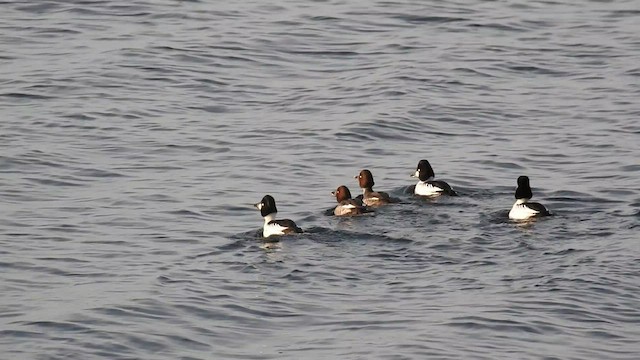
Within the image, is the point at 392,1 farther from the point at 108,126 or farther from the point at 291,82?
the point at 108,126

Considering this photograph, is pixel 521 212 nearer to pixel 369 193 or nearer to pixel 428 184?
pixel 428 184

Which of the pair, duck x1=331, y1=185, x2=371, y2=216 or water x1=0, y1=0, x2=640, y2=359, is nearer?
water x1=0, y1=0, x2=640, y2=359

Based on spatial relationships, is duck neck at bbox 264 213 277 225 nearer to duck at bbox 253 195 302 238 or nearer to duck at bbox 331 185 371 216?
duck at bbox 253 195 302 238

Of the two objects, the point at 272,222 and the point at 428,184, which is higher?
the point at 428,184

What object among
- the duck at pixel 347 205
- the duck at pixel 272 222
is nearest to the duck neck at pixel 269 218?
the duck at pixel 272 222

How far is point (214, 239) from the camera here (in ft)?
61.5

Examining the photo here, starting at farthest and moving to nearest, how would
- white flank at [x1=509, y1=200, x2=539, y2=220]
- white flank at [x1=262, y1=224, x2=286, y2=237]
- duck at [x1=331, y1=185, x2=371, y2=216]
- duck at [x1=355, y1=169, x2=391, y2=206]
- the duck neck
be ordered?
duck at [x1=355, y1=169, x2=391, y2=206] < duck at [x1=331, y1=185, x2=371, y2=216] < white flank at [x1=509, y1=200, x2=539, y2=220] < the duck neck < white flank at [x1=262, y1=224, x2=286, y2=237]

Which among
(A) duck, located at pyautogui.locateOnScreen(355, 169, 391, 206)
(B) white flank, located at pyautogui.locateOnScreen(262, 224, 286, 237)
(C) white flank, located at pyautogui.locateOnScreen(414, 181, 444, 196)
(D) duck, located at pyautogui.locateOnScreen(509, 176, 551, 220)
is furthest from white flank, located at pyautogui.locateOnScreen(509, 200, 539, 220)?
(B) white flank, located at pyautogui.locateOnScreen(262, 224, 286, 237)

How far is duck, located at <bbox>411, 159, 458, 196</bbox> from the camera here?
2062 cm

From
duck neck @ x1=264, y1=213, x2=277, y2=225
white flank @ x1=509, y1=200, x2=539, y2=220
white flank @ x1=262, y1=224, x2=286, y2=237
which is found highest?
white flank @ x1=509, y1=200, x2=539, y2=220

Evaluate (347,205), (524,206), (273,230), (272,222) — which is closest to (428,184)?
(347,205)

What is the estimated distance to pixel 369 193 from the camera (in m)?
20.7

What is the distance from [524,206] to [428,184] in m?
1.91

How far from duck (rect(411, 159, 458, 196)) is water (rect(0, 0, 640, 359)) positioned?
0.68 ft
